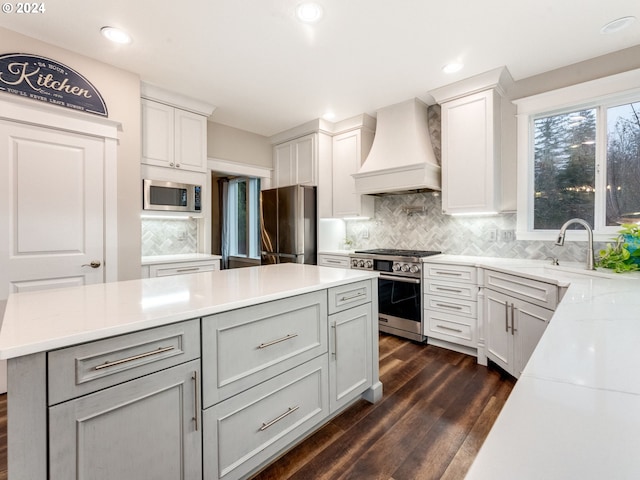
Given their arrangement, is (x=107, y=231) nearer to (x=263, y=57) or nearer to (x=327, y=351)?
(x=263, y=57)

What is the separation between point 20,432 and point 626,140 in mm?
4115

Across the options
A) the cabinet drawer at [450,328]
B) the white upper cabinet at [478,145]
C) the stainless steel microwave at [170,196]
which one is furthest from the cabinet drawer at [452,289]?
the stainless steel microwave at [170,196]

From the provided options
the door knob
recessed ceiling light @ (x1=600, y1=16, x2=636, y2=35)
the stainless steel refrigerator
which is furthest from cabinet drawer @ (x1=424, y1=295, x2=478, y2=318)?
the door knob

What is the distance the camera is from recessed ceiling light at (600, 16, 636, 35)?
7.03 ft

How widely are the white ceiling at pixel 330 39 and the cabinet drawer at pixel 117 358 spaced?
6.92ft

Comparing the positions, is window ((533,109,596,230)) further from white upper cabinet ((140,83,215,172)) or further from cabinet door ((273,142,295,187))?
white upper cabinet ((140,83,215,172))

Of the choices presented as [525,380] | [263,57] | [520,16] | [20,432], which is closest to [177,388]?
[20,432]

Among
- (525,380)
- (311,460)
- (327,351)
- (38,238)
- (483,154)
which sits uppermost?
(483,154)

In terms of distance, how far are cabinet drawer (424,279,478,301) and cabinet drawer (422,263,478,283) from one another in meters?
0.04

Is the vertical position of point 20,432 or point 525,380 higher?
point 525,380

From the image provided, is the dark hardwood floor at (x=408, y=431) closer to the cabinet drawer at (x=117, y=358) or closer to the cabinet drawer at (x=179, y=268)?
the cabinet drawer at (x=117, y=358)

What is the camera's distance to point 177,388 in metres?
1.17

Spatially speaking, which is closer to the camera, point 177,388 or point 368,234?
point 177,388

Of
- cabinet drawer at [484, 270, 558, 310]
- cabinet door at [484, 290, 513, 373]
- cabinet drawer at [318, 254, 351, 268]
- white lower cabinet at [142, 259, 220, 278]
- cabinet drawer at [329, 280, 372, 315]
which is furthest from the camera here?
cabinet drawer at [318, 254, 351, 268]
